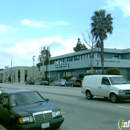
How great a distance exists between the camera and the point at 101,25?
44875mm

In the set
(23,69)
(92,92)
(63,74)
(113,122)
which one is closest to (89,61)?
(63,74)

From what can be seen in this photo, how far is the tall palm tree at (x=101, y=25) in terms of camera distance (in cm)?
4475

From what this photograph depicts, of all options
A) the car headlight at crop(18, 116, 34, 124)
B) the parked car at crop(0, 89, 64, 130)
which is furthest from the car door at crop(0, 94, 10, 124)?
the car headlight at crop(18, 116, 34, 124)

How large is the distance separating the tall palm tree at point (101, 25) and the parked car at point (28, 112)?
123ft

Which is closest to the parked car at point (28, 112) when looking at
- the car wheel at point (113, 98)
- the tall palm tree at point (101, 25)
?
the car wheel at point (113, 98)

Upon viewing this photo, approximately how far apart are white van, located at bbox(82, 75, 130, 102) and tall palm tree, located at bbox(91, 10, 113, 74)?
2788cm

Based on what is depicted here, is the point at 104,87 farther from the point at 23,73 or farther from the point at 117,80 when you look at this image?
the point at 23,73

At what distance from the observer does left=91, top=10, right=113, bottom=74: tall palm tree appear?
4475 centimetres

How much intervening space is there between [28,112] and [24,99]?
1.28 metres

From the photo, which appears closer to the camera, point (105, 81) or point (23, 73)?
point (105, 81)

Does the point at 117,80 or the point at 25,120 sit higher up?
the point at 117,80

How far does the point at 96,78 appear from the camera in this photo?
17062 mm

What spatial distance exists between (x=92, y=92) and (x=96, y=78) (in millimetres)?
1099

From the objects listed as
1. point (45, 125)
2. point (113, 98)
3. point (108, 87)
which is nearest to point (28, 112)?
point (45, 125)
